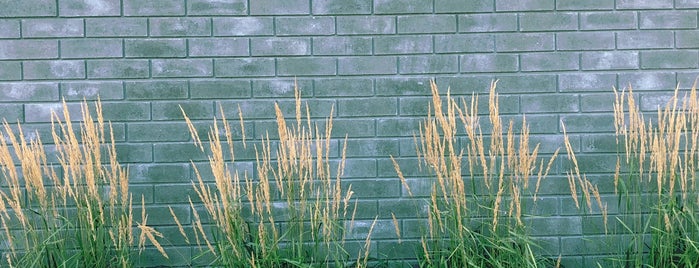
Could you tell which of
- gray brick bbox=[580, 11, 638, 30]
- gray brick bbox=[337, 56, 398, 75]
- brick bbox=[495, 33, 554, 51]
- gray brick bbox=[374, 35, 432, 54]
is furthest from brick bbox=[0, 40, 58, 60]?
gray brick bbox=[580, 11, 638, 30]

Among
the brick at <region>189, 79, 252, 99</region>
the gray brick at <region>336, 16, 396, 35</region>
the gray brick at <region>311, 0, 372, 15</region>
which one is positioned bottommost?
the brick at <region>189, 79, 252, 99</region>

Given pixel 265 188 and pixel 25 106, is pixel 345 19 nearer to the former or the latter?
pixel 265 188

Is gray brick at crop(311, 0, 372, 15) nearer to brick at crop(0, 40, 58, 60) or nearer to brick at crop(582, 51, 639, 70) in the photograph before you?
brick at crop(582, 51, 639, 70)

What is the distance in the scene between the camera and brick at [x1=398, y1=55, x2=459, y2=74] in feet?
13.6

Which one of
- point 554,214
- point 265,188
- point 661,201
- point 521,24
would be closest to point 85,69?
point 265,188

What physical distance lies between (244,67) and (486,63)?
4.20 ft

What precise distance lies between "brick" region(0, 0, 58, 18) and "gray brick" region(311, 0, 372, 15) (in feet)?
4.44

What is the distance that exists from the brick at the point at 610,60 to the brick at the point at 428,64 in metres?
0.70

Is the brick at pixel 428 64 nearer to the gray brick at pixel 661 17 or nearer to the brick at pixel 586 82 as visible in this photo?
the brick at pixel 586 82

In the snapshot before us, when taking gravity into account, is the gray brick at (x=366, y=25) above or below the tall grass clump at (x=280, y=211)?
above

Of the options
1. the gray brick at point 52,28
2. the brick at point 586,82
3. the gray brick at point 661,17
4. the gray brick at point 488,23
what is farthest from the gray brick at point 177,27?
the gray brick at point 661,17

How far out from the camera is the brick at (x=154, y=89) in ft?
13.4

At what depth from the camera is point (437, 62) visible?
13.6ft

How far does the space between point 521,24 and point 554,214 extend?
104cm
